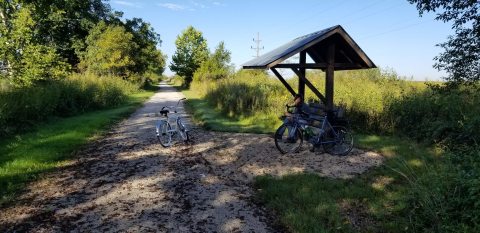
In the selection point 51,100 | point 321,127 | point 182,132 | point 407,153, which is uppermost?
point 51,100

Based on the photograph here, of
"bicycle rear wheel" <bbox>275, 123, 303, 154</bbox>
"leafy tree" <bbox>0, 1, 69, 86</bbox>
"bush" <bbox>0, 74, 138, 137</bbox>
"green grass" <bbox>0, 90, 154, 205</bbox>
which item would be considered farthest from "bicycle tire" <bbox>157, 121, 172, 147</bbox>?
"leafy tree" <bbox>0, 1, 69, 86</bbox>

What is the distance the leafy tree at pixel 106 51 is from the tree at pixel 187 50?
21.8m

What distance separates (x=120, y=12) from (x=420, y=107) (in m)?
41.9

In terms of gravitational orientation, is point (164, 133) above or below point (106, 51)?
below

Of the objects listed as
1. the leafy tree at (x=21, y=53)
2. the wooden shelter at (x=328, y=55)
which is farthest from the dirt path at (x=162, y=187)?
the leafy tree at (x=21, y=53)

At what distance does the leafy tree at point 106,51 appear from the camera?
35.2m

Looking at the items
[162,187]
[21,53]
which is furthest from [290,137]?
[21,53]

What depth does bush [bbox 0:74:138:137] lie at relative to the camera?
12227 millimetres

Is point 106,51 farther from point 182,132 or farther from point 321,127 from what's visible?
point 321,127

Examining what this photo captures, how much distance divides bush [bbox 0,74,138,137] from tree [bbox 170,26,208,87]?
35.1 metres

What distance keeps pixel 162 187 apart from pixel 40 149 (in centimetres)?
473

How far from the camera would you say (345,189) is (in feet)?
20.5

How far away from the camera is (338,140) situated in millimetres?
9094

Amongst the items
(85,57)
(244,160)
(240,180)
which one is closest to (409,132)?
(244,160)
